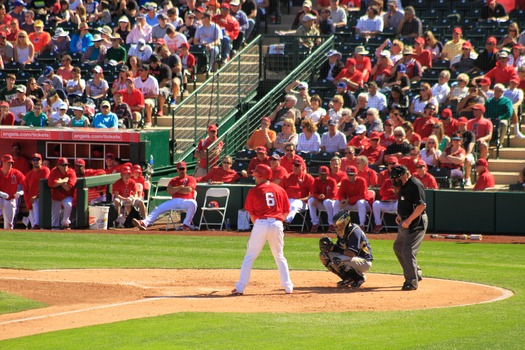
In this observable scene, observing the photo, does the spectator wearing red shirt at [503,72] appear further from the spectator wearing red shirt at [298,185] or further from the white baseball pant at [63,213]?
the white baseball pant at [63,213]

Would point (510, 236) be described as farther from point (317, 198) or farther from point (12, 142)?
point (12, 142)

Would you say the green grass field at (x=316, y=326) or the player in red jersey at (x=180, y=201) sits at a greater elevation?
the player in red jersey at (x=180, y=201)

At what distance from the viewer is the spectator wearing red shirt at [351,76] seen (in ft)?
81.5

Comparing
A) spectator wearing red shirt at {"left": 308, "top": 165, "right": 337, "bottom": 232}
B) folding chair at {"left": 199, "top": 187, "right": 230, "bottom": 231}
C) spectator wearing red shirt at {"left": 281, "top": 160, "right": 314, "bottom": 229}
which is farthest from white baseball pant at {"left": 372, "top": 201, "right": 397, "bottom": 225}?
folding chair at {"left": 199, "top": 187, "right": 230, "bottom": 231}

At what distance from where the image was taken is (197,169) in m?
24.0

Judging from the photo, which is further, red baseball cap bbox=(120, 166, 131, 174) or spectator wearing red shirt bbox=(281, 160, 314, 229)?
red baseball cap bbox=(120, 166, 131, 174)

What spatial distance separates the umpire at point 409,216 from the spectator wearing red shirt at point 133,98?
12.8 meters

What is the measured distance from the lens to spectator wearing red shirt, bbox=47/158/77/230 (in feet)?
71.4

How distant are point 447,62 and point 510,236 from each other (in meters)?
6.04

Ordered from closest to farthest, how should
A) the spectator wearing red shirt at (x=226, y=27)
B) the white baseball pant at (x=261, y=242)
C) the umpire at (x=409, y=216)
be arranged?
the white baseball pant at (x=261, y=242), the umpire at (x=409, y=216), the spectator wearing red shirt at (x=226, y=27)

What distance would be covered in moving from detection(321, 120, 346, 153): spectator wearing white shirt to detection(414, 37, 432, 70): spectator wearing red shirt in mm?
3644

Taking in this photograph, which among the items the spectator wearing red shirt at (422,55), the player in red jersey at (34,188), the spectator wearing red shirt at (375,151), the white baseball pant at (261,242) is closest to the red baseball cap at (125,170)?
the player in red jersey at (34,188)

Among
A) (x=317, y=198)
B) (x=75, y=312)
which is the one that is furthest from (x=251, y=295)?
(x=317, y=198)

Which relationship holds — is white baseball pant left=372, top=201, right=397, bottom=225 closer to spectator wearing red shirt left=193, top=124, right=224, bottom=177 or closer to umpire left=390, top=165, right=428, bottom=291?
spectator wearing red shirt left=193, top=124, right=224, bottom=177
